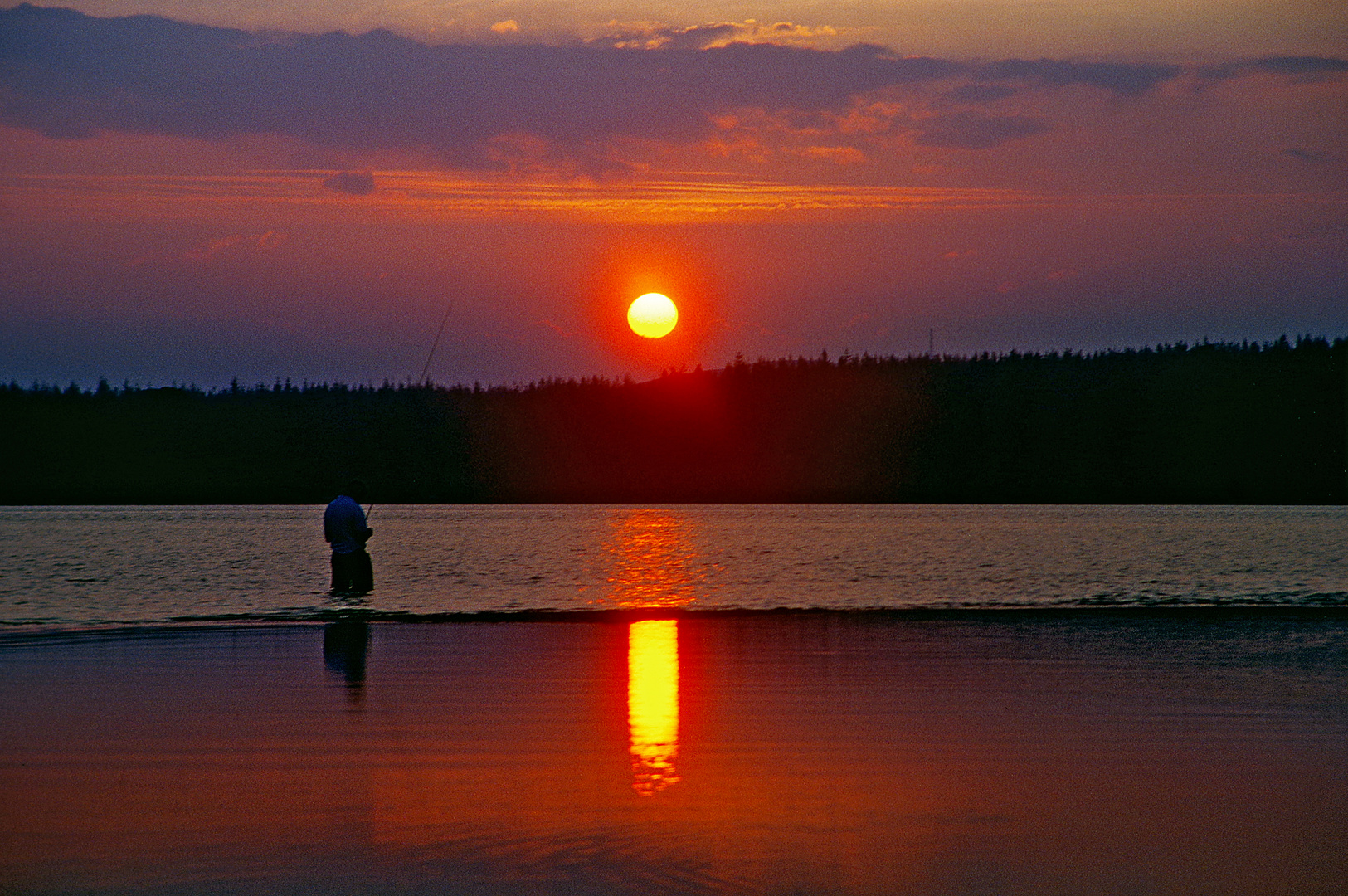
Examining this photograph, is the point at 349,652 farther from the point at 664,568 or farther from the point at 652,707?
the point at 664,568

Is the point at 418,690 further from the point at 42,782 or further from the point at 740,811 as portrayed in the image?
the point at 740,811

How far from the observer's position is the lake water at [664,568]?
77.4 ft

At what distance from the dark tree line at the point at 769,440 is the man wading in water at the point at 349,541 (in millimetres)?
127463

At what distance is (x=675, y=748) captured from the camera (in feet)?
31.6

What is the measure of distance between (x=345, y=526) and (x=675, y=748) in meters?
13.5

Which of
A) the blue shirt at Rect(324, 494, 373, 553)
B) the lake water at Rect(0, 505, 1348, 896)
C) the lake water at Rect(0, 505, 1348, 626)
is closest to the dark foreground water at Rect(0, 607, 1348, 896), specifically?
the lake water at Rect(0, 505, 1348, 896)

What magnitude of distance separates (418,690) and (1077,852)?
23.2ft

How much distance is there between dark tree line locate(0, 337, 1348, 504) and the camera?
14562 centimetres

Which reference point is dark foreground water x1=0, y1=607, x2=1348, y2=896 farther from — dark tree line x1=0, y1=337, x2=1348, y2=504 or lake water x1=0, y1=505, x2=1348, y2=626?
dark tree line x1=0, y1=337, x2=1348, y2=504

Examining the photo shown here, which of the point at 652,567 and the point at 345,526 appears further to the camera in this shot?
the point at 652,567

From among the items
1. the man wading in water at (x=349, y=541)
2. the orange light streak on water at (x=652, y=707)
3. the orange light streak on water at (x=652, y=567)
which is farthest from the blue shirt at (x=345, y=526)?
the orange light streak on water at (x=652, y=707)

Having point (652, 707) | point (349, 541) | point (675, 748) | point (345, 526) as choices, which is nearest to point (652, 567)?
point (349, 541)

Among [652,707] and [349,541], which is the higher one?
[349,541]

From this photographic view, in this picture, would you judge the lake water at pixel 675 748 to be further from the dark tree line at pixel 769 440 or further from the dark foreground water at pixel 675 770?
the dark tree line at pixel 769 440
